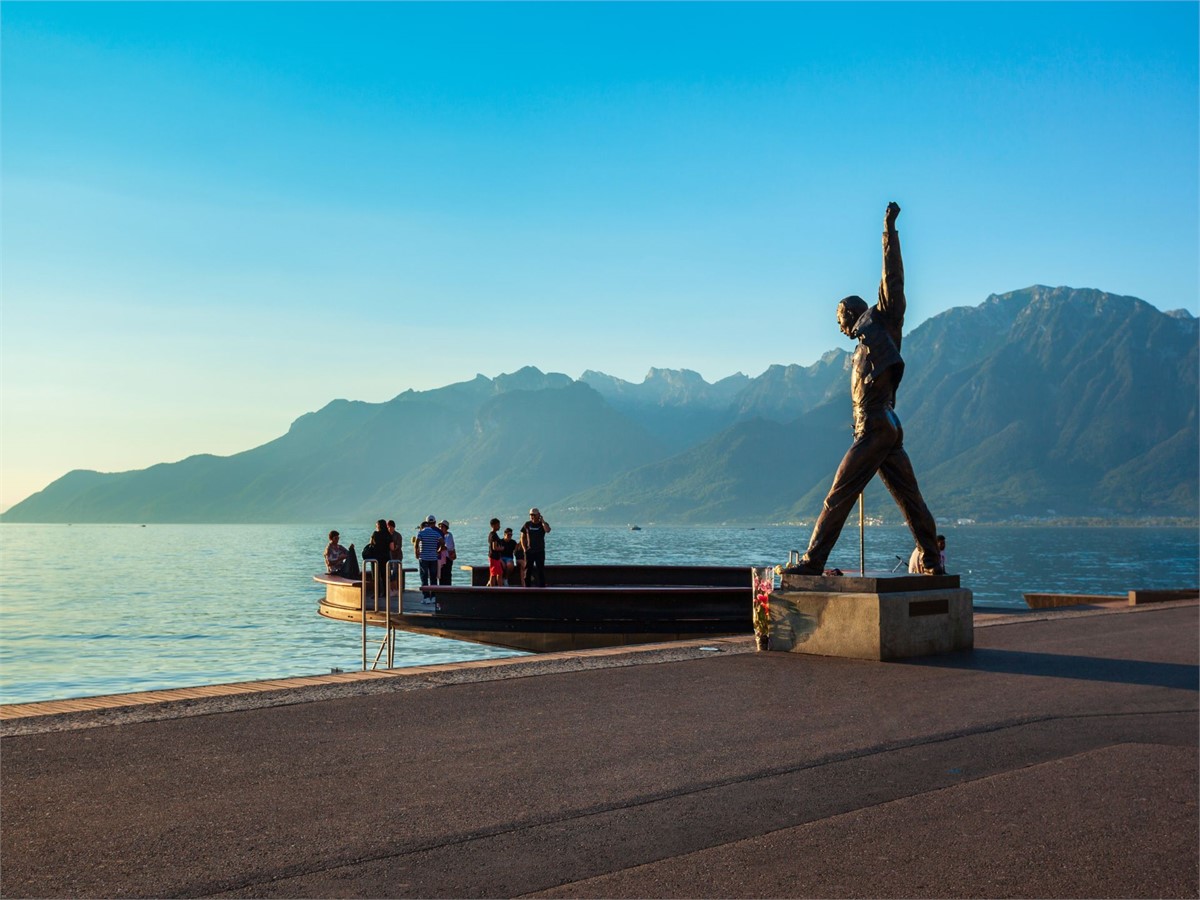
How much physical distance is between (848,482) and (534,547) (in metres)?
12.0

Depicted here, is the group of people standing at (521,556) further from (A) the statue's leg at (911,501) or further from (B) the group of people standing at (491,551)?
(A) the statue's leg at (911,501)

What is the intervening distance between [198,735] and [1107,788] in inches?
215

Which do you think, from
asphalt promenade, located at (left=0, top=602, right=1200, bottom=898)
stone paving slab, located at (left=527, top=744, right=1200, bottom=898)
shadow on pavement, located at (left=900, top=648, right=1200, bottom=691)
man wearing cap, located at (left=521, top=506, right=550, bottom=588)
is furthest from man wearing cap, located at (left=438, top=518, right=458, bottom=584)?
stone paving slab, located at (left=527, top=744, right=1200, bottom=898)

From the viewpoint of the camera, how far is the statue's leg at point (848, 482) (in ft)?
41.5

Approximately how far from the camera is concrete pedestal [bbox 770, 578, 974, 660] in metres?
11.8

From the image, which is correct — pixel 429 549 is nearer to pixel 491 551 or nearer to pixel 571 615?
pixel 491 551

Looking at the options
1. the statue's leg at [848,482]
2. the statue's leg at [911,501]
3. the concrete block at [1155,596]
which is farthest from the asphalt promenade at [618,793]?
the concrete block at [1155,596]

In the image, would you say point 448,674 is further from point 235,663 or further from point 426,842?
point 235,663

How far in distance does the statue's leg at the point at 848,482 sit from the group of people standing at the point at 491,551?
1075cm

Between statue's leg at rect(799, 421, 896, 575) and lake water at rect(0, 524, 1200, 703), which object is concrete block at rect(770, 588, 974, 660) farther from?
lake water at rect(0, 524, 1200, 703)

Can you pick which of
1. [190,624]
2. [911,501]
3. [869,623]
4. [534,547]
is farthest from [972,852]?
[190,624]

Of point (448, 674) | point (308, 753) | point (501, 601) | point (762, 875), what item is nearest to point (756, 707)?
point (448, 674)

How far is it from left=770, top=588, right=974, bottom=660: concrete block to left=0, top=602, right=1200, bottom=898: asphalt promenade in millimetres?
1676

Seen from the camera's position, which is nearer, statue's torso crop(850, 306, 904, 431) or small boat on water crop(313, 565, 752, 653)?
statue's torso crop(850, 306, 904, 431)
